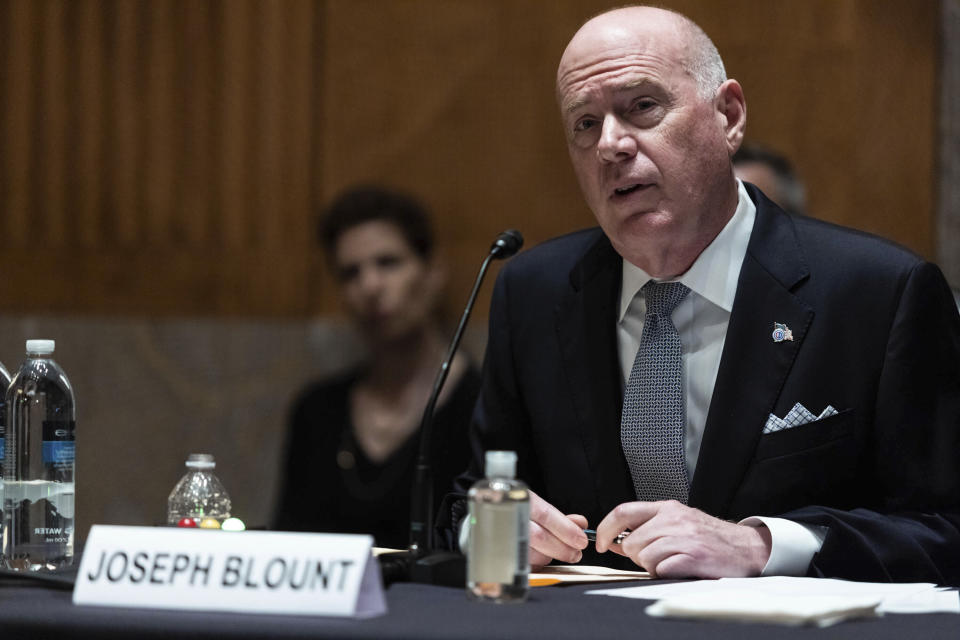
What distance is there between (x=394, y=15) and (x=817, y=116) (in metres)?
1.37

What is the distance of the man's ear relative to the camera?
2.24 m

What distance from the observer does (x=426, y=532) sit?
1.64 metres

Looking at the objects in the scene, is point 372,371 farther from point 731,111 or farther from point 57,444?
point 57,444

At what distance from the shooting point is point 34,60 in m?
4.30

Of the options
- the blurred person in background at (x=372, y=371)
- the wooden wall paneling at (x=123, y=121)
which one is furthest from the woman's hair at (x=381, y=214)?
the wooden wall paneling at (x=123, y=121)

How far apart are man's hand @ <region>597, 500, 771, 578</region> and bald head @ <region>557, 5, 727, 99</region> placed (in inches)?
32.1

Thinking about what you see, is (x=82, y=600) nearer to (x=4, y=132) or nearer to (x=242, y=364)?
(x=242, y=364)

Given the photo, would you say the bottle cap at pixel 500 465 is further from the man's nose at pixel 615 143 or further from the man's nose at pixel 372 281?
the man's nose at pixel 372 281

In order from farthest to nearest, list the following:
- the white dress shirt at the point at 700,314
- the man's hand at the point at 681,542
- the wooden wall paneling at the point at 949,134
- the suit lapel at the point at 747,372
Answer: the wooden wall paneling at the point at 949,134
the white dress shirt at the point at 700,314
the suit lapel at the point at 747,372
the man's hand at the point at 681,542

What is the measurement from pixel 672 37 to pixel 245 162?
2288 millimetres

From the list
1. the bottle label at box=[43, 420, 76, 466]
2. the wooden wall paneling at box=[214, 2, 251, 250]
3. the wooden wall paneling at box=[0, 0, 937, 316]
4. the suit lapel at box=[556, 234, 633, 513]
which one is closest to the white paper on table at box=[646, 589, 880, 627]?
the suit lapel at box=[556, 234, 633, 513]

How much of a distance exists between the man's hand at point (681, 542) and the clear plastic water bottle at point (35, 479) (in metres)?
0.77

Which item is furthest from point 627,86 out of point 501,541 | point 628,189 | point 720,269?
point 501,541

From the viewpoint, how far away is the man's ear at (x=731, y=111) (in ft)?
7.34
